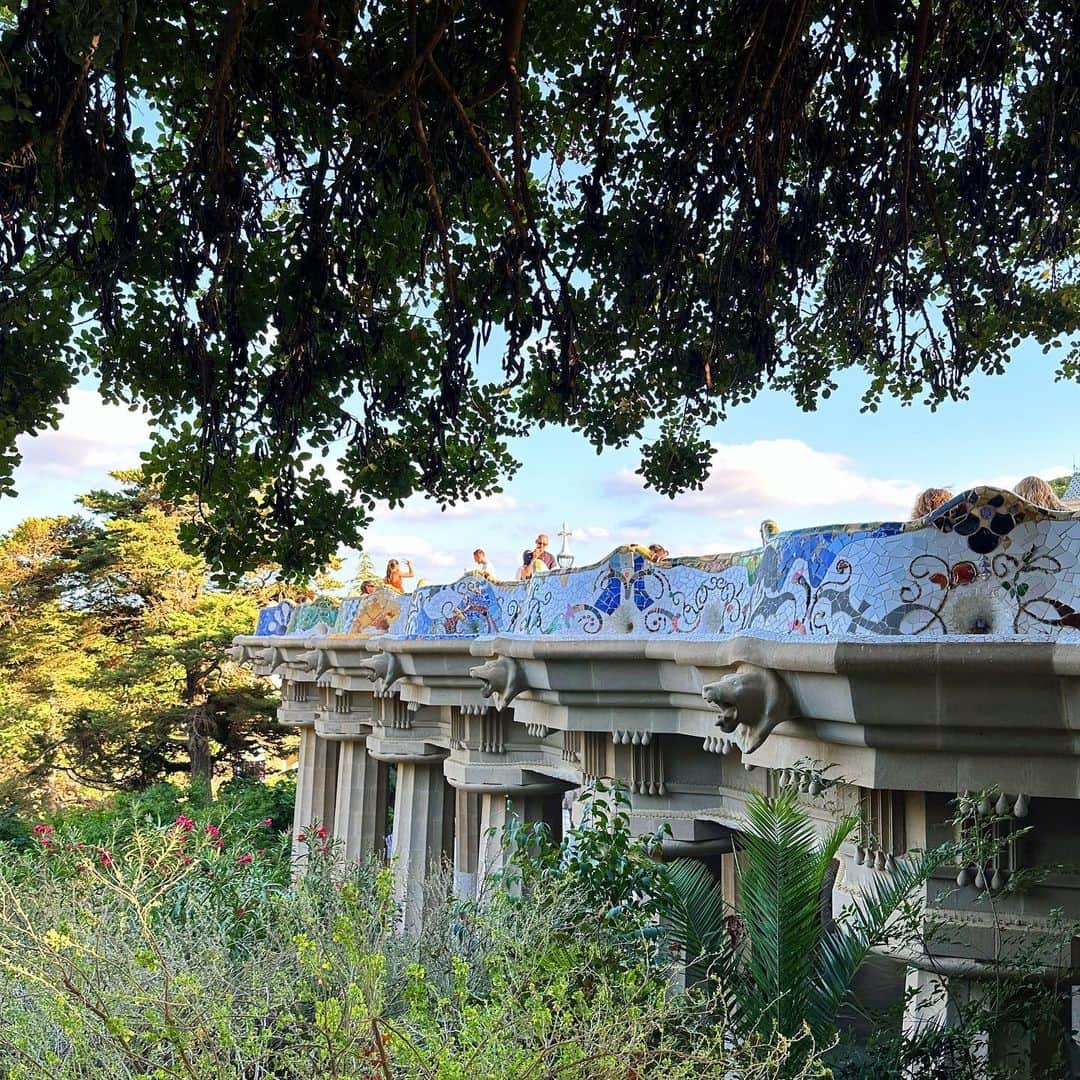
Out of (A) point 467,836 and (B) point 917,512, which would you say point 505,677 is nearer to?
(B) point 917,512

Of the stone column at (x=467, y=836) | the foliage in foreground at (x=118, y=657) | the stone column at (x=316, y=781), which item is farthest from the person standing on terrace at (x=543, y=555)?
the foliage in foreground at (x=118, y=657)

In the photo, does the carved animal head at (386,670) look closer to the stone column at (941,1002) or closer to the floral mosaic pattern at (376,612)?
the floral mosaic pattern at (376,612)

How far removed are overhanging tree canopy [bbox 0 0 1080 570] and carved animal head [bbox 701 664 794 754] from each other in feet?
5.81

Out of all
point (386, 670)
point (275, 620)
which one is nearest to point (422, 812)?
point (386, 670)

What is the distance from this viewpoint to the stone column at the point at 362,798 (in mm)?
13797

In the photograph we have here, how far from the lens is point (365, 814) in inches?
548

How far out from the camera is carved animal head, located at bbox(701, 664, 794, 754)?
387cm

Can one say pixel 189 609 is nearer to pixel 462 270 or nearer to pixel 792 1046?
pixel 462 270

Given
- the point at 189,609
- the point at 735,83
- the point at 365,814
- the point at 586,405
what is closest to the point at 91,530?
the point at 189,609

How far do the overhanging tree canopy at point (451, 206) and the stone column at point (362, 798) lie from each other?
8.55 m

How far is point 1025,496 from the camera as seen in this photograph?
424 cm

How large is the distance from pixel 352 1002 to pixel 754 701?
1.71 metres

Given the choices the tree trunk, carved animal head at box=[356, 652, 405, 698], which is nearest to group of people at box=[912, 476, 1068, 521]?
carved animal head at box=[356, 652, 405, 698]

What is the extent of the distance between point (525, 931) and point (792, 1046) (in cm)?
105
